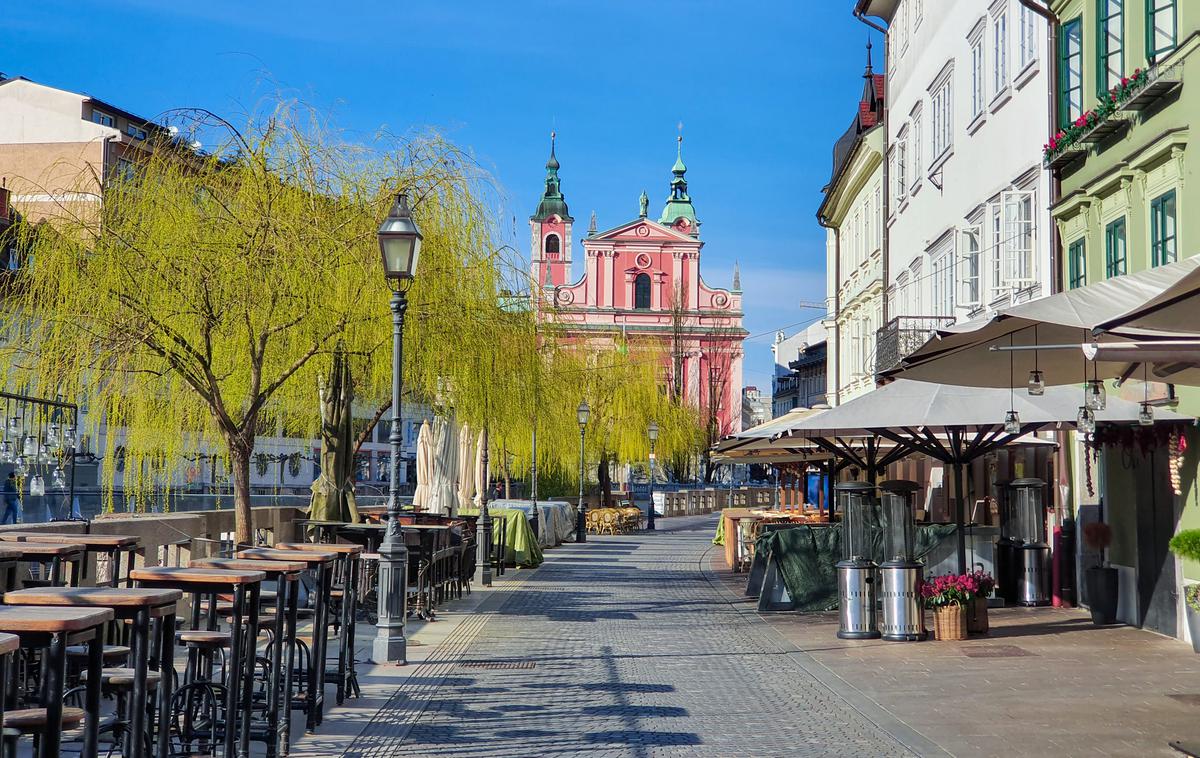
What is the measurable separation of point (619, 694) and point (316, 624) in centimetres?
293

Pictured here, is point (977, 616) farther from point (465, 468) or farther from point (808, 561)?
point (465, 468)

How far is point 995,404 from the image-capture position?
669 inches

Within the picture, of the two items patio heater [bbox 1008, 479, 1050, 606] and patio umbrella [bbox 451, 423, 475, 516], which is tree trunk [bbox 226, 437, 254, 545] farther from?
A: patio umbrella [bbox 451, 423, 475, 516]

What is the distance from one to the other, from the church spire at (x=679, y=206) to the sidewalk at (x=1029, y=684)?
90.2 metres

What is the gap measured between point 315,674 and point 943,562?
11.5 m

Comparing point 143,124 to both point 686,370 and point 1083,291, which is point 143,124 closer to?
point 1083,291

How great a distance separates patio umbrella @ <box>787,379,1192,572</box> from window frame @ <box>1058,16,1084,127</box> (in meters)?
4.78

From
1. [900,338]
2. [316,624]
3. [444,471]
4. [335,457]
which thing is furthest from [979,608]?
[444,471]

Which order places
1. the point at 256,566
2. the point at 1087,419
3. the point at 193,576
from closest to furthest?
1. the point at 193,576
2. the point at 256,566
3. the point at 1087,419

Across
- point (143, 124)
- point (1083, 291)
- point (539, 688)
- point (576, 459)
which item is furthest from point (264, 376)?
point (576, 459)

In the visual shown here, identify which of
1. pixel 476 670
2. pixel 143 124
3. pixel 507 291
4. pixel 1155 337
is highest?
pixel 143 124

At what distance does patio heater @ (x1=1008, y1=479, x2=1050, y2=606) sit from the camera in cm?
2034

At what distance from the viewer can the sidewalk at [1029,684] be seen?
372 inches

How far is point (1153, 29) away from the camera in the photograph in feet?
54.9
